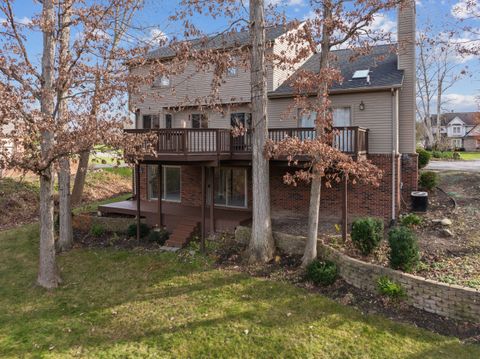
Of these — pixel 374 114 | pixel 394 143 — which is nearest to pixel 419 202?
pixel 394 143

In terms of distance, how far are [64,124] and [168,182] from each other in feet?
27.5

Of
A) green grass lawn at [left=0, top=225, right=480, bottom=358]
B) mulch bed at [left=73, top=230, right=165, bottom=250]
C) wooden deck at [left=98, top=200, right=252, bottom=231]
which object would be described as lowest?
green grass lawn at [left=0, top=225, right=480, bottom=358]

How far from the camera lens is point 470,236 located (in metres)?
10.0

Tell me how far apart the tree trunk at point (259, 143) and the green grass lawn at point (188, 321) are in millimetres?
1241

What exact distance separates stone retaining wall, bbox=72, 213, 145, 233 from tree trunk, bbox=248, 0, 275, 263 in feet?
20.2

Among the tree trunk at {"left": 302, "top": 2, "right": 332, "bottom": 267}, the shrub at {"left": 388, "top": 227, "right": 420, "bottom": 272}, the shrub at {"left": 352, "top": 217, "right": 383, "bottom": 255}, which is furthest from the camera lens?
the tree trunk at {"left": 302, "top": 2, "right": 332, "bottom": 267}

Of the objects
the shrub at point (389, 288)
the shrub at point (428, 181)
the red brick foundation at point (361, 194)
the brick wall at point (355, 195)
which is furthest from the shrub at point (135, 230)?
the shrub at point (428, 181)

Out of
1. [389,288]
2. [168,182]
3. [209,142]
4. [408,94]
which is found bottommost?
[389,288]

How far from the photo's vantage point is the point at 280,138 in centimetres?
1241

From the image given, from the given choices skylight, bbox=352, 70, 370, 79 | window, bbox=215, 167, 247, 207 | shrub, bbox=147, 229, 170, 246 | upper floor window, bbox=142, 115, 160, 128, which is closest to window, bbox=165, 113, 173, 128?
upper floor window, bbox=142, 115, 160, 128

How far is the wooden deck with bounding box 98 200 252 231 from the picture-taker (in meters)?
13.1

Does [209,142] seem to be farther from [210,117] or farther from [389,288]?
[389,288]

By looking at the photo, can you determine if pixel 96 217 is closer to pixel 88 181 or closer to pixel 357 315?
pixel 88 181

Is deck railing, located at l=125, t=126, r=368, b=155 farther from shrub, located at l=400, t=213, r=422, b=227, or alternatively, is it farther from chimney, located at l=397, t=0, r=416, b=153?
shrub, located at l=400, t=213, r=422, b=227
